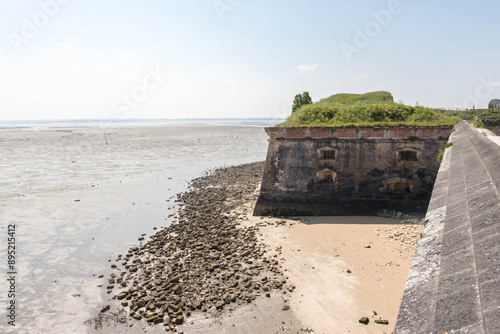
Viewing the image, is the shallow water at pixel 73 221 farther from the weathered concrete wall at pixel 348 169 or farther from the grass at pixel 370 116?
the grass at pixel 370 116

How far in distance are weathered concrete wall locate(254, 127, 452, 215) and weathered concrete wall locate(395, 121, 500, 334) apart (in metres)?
13.7

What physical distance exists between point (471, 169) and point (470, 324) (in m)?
4.57

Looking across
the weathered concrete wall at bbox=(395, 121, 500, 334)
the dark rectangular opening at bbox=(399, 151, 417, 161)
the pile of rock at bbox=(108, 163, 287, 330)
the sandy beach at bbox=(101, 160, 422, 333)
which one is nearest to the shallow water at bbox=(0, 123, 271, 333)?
the pile of rock at bbox=(108, 163, 287, 330)

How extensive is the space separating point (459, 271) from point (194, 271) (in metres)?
10.9

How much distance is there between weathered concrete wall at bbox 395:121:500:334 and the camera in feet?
6.48

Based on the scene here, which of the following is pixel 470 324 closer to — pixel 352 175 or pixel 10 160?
pixel 352 175

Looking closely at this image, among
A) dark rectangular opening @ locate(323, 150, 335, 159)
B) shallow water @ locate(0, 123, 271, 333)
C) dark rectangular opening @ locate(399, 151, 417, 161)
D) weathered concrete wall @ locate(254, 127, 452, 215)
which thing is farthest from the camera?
dark rectangular opening @ locate(323, 150, 335, 159)

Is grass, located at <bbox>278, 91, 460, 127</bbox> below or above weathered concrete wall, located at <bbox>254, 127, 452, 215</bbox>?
above

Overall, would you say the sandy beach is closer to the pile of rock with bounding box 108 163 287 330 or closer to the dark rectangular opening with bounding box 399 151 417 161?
the pile of rock with bounding box 108 163 287 330

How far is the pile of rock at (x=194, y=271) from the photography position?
10.1m

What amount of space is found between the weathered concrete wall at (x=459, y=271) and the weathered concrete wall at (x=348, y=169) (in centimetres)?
1369

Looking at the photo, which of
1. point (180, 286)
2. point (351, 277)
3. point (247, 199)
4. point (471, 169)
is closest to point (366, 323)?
point (351, 277)

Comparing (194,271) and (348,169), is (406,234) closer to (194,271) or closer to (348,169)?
(348,169)

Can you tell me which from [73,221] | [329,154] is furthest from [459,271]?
[73,221]
